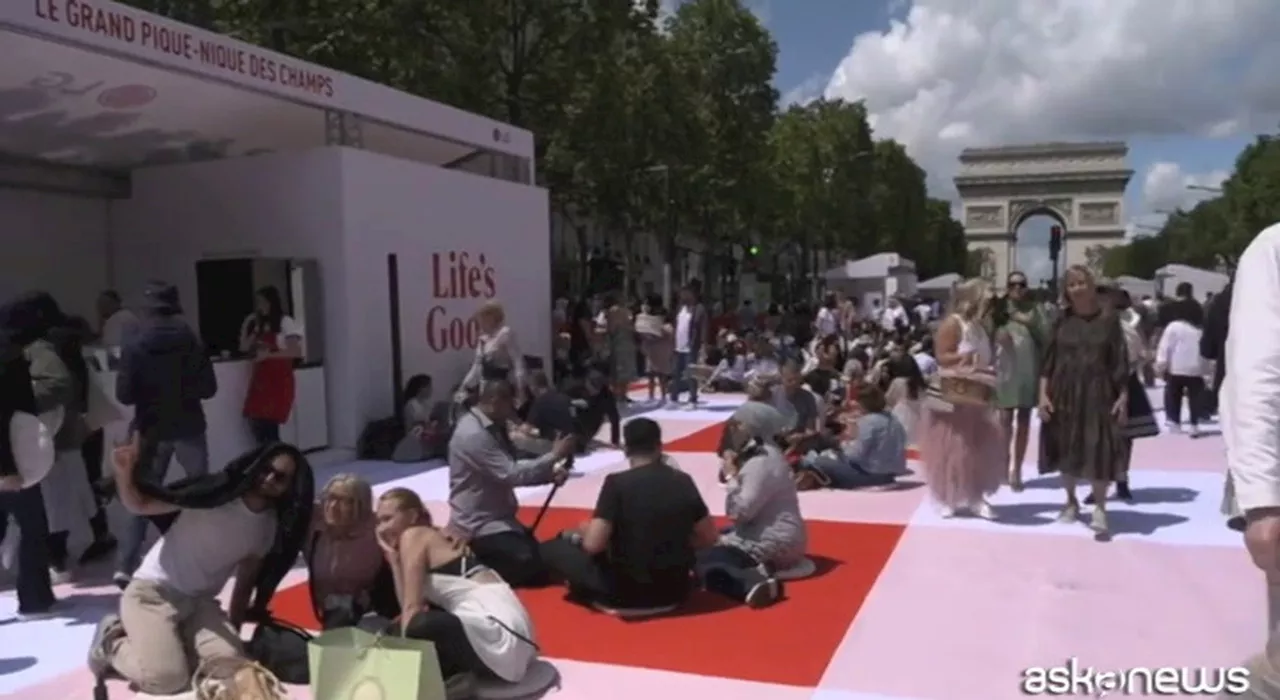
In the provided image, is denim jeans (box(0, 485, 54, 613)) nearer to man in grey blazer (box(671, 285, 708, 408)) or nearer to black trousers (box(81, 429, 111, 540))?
black trousers (box(81, 429, 111, 540))

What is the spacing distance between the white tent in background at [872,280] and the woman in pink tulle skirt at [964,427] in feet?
81.9

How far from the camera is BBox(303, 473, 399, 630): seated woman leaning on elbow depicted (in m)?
5.00

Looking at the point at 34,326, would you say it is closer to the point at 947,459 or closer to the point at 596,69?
the point at 947,459

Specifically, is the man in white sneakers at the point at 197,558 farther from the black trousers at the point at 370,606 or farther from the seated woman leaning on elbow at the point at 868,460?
the seated woman leaning on elbow at the point at 868,460

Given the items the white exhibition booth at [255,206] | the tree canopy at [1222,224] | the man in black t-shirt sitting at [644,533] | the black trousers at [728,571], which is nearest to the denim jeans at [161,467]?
the man in black t-shirt sitting at [644,533]

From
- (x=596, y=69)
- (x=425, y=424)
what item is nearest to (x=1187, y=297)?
(x=425, y=424)

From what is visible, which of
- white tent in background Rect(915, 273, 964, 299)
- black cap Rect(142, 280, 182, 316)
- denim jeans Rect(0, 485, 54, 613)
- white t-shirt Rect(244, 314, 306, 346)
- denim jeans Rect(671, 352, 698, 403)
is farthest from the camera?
white tent in background Rect(915, 273, 964, 299)

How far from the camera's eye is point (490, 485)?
6.46m

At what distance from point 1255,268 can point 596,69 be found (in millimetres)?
21773

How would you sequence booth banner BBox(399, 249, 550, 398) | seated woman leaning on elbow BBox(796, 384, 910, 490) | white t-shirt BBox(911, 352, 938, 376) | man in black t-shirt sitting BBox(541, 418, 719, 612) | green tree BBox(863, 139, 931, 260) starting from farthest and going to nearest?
green tree BBox(863, 139, 931, 260) < white t-shirt BBox(911, 352, 938, 376) < booth banner BBox(399, 249, 550, 398) < seated woman leaning on elbow BBox(796, 384, 910, 490) < man in black t-shirt sitting BBox(541, 418, 719, 612)

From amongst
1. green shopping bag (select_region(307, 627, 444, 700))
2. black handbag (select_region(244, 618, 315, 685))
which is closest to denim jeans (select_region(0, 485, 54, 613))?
black handbag (select_region(244, 618, 315, 685))

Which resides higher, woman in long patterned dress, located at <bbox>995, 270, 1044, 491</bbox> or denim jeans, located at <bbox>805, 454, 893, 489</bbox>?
woman in long patterned dress, located at <bbox>995, 270, 1044, 491</bbox>

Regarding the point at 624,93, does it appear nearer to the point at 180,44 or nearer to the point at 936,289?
the point at 180,44

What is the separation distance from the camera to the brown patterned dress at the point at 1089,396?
7.42 metres
